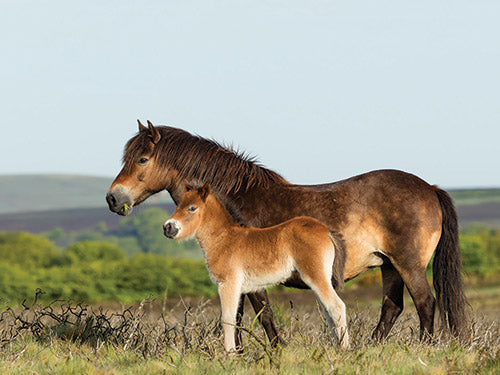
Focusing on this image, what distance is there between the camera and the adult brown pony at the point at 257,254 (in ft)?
21.8

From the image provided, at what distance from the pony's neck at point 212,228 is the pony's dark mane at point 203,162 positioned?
44.7 inches

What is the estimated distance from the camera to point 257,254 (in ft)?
22.3

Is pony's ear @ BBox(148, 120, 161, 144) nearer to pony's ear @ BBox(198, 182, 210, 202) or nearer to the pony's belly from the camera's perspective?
pony's ear @ BBox(198, 182, 210, 202)

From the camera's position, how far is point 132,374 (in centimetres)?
652

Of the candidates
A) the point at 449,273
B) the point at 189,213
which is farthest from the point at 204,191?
the point at 449,273

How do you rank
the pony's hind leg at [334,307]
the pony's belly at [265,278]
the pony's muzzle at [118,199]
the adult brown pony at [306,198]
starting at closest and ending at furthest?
the pony's hind leg at [334,307]
the pony's belly at [265,278]
the adult brown pony at [306,198]
the pony's muzzle at [118,199]

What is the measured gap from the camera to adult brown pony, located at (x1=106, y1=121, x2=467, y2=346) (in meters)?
8.02

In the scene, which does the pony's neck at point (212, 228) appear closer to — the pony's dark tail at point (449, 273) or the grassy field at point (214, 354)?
the grassy field at point (214, 354)

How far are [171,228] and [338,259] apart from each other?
5.66ft

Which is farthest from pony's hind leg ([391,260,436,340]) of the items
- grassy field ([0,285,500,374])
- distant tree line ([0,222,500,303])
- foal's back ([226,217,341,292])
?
distant tree line ([0,222,500,303])

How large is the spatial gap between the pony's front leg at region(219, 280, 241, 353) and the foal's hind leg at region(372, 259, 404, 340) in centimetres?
295

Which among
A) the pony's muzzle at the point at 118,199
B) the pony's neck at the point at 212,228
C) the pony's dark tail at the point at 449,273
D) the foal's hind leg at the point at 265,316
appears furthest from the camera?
the pony's dark tail at the point at 449,273

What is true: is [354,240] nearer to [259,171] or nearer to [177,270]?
[259,171]

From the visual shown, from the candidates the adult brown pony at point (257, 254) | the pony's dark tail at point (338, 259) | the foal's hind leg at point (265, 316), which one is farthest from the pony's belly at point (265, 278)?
the foal's hind leg at point (265, 316)
